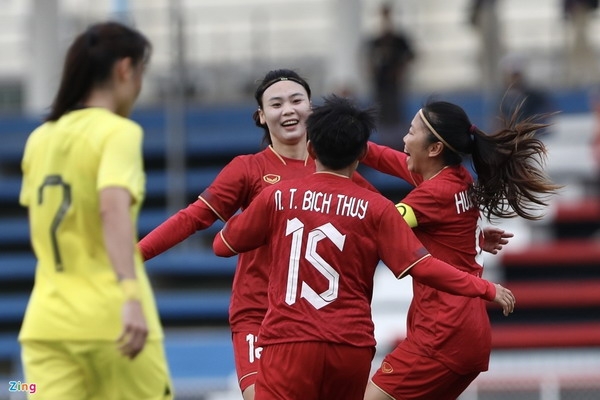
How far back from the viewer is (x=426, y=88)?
52.5ft

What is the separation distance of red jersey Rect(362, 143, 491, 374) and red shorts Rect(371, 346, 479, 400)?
0.04 metres

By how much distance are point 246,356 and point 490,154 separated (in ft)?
4.50

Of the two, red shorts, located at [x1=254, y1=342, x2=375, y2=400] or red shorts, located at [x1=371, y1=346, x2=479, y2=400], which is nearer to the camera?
red shorts, located at [x1=254, y1=342, x2=375, y2=400]

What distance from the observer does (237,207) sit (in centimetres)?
585

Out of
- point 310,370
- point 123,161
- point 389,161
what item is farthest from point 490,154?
point 123,161

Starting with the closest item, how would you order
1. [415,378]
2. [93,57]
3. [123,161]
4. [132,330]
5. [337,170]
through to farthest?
[132,330] < [123,161] < [93,57] < [337,170] < [415,378]

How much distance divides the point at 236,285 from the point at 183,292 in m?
8.77

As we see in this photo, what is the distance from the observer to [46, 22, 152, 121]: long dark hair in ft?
14.3

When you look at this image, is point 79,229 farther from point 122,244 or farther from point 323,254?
point 323,254

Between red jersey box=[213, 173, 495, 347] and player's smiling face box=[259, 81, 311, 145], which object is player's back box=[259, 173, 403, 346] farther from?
player's smiling face box=[259, 81, 311, 145]

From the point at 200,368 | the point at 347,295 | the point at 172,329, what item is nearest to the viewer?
the point at 347,295

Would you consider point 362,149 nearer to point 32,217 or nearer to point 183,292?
point 32,217

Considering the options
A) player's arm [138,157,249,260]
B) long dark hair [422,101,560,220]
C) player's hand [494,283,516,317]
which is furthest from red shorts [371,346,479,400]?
player's arm [138,157,249,260]

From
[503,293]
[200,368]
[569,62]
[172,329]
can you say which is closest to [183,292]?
[172,329]
